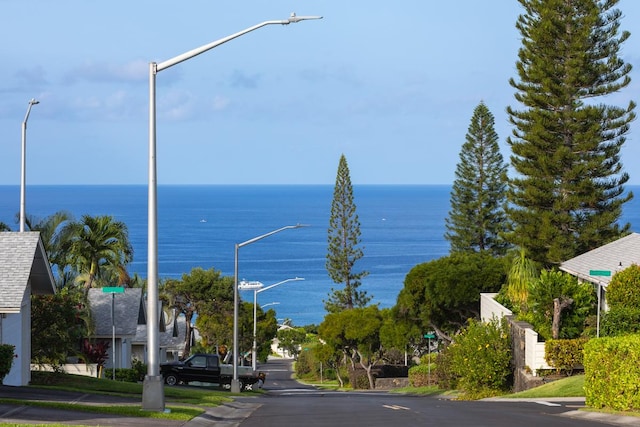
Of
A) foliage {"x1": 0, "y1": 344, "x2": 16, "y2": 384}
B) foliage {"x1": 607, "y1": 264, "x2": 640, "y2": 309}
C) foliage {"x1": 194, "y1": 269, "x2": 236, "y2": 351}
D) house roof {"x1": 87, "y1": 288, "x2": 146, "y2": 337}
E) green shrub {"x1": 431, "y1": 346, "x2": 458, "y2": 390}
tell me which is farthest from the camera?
foliage {"x1": 194, "y1": 269, "x2": 236, "y2": 351}

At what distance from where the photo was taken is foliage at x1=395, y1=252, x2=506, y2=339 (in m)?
46.5

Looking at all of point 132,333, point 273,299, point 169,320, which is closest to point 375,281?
point 273,299

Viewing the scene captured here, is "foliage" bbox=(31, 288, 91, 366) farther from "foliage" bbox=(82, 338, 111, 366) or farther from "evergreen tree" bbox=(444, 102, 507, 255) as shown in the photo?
"evergreen tree" bbox=(444, 102, 507, 255)

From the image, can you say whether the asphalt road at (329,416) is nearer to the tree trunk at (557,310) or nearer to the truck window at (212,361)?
the tree trunk at (557,310)

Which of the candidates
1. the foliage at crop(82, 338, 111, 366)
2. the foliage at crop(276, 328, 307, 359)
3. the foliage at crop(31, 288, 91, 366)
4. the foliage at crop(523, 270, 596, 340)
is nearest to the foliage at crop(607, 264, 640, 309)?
the foliage at crop(523, 270, 596, 340)

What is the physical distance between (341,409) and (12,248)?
8987 mm

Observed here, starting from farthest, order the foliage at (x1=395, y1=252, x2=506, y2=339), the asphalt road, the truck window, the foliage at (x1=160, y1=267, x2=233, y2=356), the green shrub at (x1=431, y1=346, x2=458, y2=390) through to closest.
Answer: the foliage at (x1=160, y1=267, x2=233, y2=356), the foliage at (x1=395, y1=252, x2=506, y2=339), the truck window, the green shrub at (x1=431, y1=346, x2=458, y2=390), the asphalt road

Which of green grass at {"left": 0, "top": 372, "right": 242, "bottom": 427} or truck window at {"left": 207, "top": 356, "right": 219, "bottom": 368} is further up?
green grass at {"left": 0, "top": 372, "right": 242, "bottom": 427}

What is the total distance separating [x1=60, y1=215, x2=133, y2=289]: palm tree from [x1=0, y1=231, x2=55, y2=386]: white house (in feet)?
52.6

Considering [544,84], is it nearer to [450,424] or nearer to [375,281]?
[450,424]

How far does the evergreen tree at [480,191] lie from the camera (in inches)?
2579

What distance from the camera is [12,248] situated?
25.4m

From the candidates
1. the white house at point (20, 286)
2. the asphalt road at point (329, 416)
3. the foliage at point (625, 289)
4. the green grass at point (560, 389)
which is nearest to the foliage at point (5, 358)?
the asphalt road at point (329, 416)

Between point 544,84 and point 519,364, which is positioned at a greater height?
point 544,84
